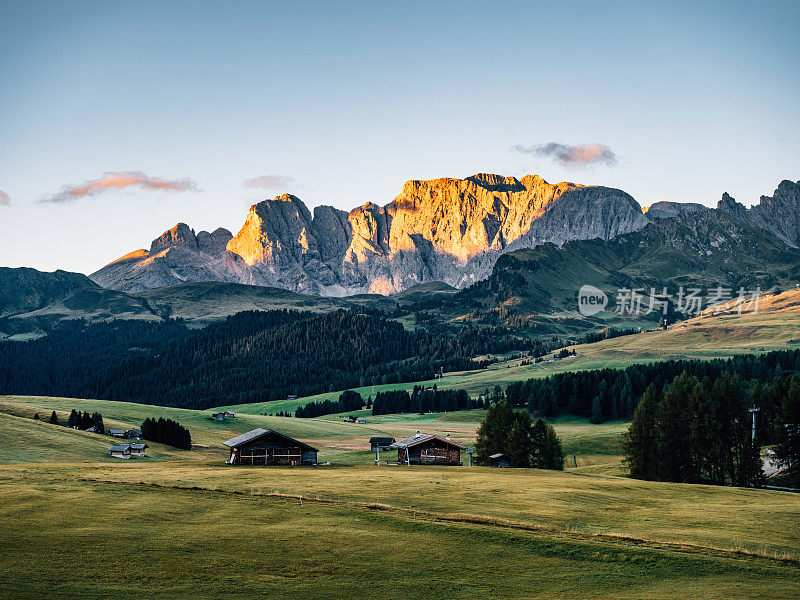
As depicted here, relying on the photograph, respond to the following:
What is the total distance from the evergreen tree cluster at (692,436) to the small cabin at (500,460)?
16.3 metres

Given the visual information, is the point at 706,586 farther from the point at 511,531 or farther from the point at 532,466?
the point at 532,466

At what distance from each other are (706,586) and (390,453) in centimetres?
8960

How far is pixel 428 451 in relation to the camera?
339 ft

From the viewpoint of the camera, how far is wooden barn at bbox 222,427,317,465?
93.4 meters

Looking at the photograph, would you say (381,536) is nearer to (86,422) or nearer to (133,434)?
(133,434)

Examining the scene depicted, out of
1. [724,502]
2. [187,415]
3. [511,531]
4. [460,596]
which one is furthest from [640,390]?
[460,596]

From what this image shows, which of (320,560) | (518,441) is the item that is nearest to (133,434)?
(518,441)

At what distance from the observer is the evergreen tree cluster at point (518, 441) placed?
103125 mm

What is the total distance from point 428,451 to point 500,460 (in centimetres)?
1003

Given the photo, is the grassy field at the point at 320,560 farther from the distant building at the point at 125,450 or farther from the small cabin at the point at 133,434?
the small cabin at the point at 133,434

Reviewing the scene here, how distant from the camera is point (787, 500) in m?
71.4

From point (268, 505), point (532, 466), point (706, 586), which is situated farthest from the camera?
point (532, 466)

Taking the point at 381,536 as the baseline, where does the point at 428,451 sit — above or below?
below

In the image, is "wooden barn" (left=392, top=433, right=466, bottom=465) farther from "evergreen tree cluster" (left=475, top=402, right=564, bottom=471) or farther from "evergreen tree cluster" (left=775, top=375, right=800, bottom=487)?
"evergreen tree cluster" (left=775, top=375, right=800, bottom=487)
